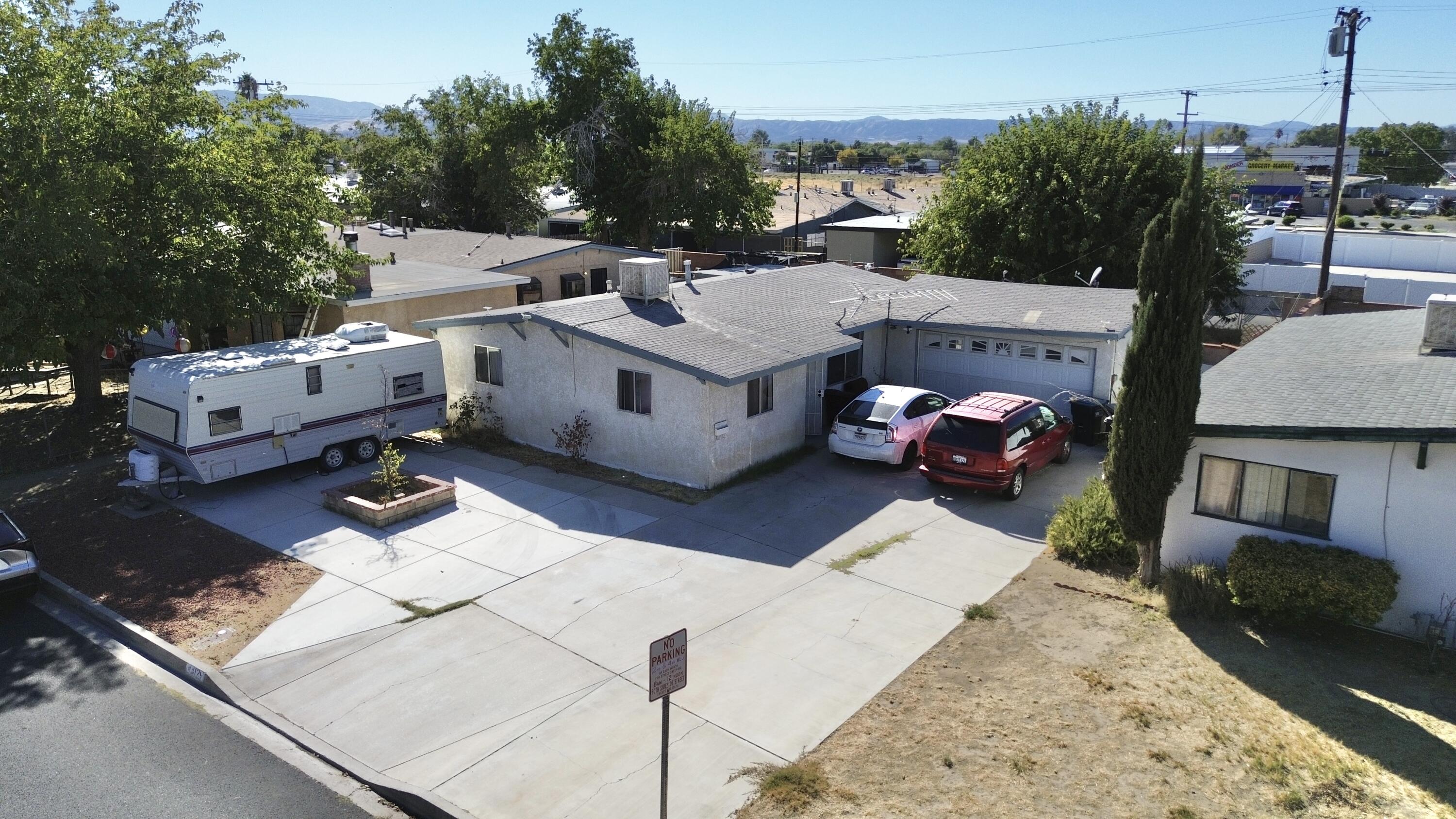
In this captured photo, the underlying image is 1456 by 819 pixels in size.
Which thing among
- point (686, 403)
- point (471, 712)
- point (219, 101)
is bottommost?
point (471, 712)

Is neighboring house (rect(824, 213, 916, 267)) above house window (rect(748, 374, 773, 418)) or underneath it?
above

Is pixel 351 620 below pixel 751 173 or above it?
below

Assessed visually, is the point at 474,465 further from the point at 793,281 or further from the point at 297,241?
the point at 793,281

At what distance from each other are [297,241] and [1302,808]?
2073cm

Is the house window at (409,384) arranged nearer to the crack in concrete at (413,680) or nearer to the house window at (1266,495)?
the crack in concrete at (413,680)

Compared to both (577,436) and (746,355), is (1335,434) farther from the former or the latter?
(577,436)

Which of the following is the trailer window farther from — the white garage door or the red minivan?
the white garage door

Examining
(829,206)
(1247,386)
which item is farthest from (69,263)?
(829,206)

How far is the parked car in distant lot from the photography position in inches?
482

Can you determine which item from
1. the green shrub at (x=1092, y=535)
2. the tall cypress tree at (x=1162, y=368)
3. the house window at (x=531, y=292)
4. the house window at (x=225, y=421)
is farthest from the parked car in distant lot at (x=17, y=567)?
the house window at (x=531, y=292)

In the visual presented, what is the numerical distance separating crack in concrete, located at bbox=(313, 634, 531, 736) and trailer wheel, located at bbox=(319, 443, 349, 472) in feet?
27.0

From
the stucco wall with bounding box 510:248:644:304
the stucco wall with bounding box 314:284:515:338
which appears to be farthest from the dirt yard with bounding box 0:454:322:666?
the stucco wall with bounding box 510:248:644:304

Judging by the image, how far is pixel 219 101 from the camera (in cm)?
2122

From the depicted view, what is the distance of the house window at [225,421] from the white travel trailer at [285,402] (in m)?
0.01
